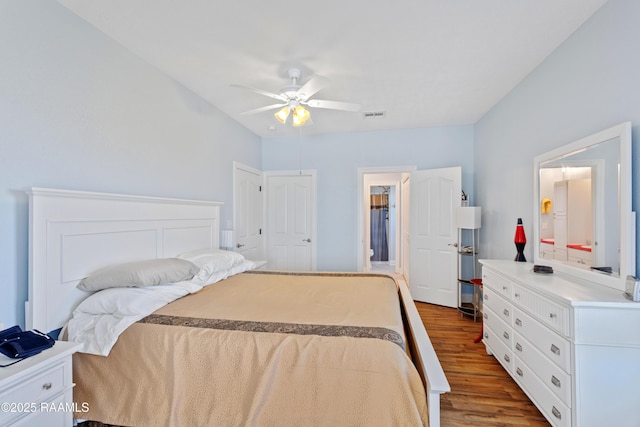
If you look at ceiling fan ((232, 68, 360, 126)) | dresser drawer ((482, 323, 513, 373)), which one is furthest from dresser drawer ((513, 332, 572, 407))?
ceiling fan ((232, 68, 360, 126))

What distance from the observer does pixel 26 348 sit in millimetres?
1172

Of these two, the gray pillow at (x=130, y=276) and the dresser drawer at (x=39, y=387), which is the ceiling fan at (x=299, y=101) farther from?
the dresser drawer at (x=39, y=387)

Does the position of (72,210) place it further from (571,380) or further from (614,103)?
(614,103)

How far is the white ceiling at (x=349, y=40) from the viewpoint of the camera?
5.70ft

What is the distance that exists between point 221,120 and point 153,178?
135 cm

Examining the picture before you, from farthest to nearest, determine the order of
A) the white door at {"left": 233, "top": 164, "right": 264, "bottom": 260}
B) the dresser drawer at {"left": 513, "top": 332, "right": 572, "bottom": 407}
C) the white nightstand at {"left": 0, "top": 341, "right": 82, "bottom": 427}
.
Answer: the white door at {"left": 233, "top": 164, "right": 264, "bottom": 260}
the dresser drawer at {"left": 513, "top": 332, "right": 572, "bottom": 407}
the white nightstand at {"left": 0, "top": 341, "right": 82, "bottom": 427}

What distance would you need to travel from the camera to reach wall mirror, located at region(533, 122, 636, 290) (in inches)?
62.1

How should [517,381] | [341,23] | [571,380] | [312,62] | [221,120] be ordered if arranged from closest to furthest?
1. [571,380]
2. [341,23]
3. [517,381]
4. [312,62]
5. [221,120]

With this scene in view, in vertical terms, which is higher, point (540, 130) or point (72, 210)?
point (540, 130)

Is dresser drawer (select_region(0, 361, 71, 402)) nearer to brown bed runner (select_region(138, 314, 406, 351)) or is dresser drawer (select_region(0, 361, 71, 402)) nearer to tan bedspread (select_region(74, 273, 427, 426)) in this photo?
tan bedspread (select_region(74, 273, 427, 426))

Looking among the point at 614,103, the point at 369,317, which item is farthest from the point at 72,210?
the point at 614,103

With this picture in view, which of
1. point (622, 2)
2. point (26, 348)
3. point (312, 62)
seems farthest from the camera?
point (312, 62)

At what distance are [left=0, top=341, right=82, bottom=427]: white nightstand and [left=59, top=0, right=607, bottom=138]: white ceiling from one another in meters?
1.99

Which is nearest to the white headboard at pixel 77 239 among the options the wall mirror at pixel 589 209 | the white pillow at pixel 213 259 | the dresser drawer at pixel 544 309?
the white pillow at pixel 213 259
